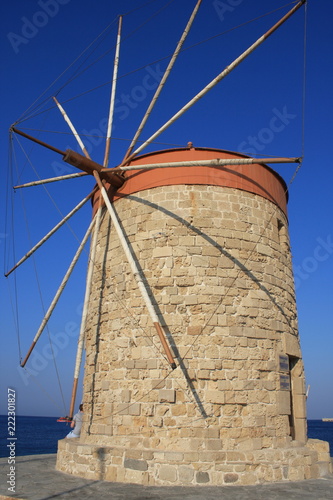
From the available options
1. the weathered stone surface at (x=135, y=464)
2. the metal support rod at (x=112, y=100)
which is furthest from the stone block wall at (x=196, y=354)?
the metal support rod at (x=112, y=100)

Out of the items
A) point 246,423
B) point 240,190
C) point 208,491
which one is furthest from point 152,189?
point 208,491

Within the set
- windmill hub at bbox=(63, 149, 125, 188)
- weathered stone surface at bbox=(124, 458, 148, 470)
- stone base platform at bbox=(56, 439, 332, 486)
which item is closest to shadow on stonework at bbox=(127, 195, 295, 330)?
windmill hub at bbox=(63, 149, 125, 188)

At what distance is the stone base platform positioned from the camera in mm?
6441

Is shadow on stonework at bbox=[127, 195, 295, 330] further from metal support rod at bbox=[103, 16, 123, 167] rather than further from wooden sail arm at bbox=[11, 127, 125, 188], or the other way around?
metal support rod at bbox=[103, 16, 123, 167]

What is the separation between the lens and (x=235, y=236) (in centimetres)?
815

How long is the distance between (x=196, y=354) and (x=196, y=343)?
19 cm

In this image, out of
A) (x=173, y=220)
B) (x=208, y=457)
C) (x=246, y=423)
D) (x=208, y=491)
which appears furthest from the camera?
(x=173, y=220)

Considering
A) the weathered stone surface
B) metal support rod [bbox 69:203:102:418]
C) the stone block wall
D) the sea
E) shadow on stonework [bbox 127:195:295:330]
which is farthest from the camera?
the sea

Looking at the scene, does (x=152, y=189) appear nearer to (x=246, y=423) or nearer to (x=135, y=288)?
(x=135, y=288)

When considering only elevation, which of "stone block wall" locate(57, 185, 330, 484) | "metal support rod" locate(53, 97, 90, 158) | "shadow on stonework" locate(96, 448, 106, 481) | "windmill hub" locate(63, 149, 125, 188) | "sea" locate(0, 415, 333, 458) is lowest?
"sea" locate(0, 415, 333, 458)

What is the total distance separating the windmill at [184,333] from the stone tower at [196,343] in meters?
0.02

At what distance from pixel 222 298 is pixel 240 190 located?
7.90ft

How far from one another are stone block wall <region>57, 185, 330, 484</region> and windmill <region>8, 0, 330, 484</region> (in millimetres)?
22

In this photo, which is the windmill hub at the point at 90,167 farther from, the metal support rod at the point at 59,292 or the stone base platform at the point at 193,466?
the stone base platform at the point at 193,466
